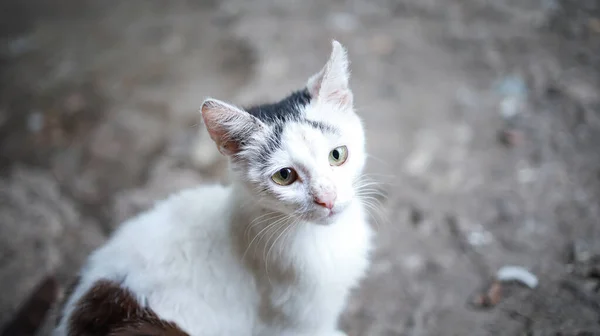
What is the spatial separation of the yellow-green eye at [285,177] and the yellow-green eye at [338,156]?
0.55ft

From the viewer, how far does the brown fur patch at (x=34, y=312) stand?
7.45 ft

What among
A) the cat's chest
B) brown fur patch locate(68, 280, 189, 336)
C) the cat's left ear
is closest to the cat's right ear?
the cat's left ear

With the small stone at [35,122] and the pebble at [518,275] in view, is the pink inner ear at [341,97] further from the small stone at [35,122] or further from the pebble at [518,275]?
the small stone at [35,122]

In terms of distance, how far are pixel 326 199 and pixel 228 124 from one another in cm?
49

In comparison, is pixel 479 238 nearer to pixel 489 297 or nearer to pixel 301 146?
pixel 489 297

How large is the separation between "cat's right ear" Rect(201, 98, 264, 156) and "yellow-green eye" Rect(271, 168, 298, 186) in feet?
0.66

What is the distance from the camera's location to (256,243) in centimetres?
191

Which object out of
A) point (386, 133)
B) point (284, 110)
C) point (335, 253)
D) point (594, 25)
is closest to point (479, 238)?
point (386, 133)

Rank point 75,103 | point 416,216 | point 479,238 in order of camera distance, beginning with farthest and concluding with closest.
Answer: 1. point 75,103
2. point 416,216
3. point 479,238

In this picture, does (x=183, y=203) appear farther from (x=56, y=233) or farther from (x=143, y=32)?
(x=143, y=32)

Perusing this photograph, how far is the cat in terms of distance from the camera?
5.72 ft

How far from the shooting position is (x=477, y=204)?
2.90m

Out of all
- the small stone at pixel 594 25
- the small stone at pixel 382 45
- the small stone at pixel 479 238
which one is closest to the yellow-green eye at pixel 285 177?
the small stone at pixel 479 238

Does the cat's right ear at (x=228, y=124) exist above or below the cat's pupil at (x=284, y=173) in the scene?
above
